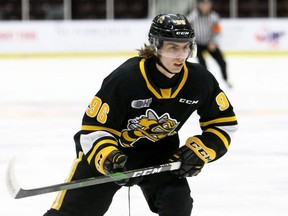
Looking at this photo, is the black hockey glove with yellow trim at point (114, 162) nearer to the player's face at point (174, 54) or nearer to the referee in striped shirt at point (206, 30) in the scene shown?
the player's face at point (174, 54)

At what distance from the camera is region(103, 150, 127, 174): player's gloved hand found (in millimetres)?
2664

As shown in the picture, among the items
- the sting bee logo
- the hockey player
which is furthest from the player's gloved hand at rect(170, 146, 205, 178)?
the sting bee logo

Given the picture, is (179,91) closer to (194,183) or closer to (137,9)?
(194,183)

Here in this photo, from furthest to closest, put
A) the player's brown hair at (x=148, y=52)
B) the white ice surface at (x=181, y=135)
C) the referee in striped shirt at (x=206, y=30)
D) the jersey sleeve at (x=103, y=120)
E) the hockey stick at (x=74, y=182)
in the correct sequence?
the referee in striped shirt at (x=206, y=30) < the white ice surface at (x=181, y=135) < the player's brown hair at (x=148, y=52) < the jersey sleeve at (x=103, y=120) < the hockey stick at (x=74, y=182)

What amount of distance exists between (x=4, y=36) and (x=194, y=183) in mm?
9457

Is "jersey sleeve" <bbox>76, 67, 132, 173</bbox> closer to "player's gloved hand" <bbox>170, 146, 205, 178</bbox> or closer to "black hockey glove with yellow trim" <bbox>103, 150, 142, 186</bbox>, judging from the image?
"black hockey glove with yellow trim" <bbox>103, 150, 142, 186</bbox>

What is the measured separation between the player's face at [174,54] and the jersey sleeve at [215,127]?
0.74ft

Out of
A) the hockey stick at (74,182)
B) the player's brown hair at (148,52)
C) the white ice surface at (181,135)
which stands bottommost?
the white ice surface at (181,135)

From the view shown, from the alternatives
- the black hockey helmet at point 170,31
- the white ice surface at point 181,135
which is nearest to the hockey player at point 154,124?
the black hockey helmet at point 170,31

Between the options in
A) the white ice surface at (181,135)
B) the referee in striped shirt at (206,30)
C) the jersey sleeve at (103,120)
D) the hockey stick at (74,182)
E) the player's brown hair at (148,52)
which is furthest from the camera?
the referee in striped shirt at (206,30)

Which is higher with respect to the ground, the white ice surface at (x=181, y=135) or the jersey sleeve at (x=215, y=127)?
the jersey sleeve at (x=215, y=127)

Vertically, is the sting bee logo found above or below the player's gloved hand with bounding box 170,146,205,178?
above

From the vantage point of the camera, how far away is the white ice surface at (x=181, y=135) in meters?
3.74

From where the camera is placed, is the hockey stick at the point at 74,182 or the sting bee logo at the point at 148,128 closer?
the hockey stick at the point at 74,182
